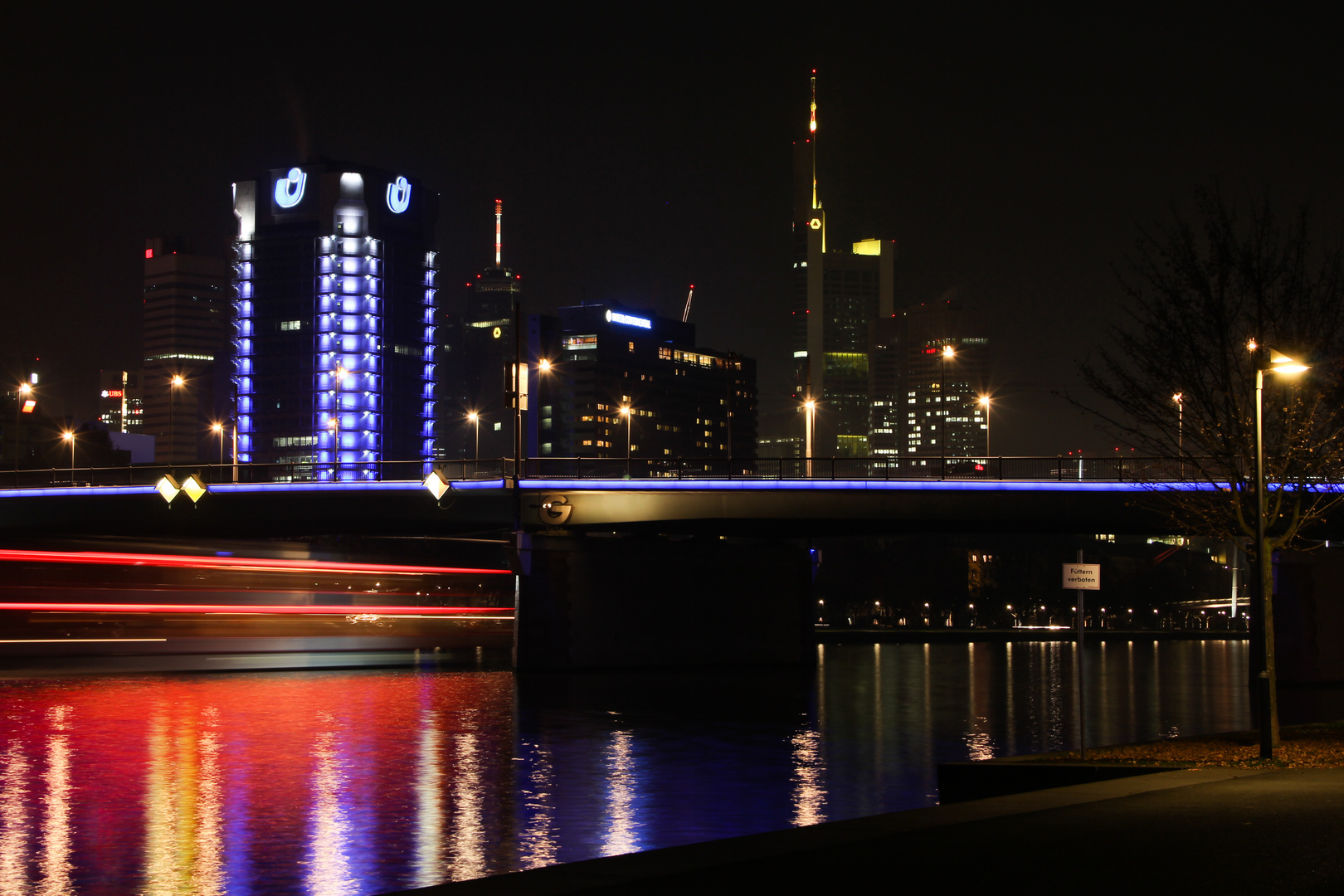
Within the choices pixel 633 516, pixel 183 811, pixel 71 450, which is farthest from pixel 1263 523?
pixel 71 450

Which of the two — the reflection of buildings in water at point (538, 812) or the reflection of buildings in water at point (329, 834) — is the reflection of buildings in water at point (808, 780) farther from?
the reflection of buildings in water at point (329, 834)

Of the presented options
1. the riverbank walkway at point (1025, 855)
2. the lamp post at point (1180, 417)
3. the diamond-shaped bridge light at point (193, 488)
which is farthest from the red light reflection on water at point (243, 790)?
the diamond-shaped bridge light at point (193, 488)

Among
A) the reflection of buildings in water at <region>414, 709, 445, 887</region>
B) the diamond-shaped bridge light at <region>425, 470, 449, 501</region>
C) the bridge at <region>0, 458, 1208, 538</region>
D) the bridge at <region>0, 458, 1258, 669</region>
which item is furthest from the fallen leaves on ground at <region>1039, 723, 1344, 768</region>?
the diamond-shaped bridge light at <region>425, 470, 449, 501</region>

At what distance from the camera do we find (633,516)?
63688 millimetres

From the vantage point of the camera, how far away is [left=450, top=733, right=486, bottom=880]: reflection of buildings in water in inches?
693

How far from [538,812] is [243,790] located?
5.93 metres

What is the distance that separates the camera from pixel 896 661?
87688 millimetres

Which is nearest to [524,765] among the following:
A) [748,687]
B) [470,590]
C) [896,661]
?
[748,687]

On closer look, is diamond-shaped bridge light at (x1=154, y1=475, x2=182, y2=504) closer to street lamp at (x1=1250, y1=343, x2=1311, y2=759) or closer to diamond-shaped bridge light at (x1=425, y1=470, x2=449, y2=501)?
diamond-shaped bridge light at (x1=425, y1=470, x2=449, y2=501)

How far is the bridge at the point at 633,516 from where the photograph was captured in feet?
196

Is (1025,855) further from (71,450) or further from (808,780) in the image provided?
(71,450)

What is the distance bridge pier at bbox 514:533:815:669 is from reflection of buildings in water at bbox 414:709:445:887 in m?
26.8

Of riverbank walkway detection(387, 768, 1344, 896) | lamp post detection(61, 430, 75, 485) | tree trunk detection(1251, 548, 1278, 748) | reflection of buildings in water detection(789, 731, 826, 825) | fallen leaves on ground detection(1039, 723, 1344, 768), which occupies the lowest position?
reflection of buildings in water detection(789, 731, 826, 825)

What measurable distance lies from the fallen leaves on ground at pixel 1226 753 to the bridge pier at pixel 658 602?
130 feet
